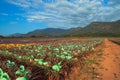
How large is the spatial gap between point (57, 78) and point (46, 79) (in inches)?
14.9

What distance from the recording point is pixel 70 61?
6570 millimetres

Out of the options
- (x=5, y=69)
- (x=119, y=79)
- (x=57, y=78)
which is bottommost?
(x=119, y=79)

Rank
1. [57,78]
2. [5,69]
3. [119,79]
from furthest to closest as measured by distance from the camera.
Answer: [119,79] < [57,78] < [5,69]

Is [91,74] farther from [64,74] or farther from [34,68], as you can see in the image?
[34,68]

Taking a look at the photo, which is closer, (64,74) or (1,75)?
(1,75)

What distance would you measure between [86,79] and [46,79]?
1.72 m

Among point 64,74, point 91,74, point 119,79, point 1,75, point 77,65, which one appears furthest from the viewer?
point 77,65

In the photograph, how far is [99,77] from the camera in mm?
5965

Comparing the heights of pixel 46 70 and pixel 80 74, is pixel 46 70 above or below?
above

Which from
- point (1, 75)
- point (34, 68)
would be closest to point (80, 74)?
point (34, 68)

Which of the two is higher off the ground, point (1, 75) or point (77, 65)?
point (1, 75)

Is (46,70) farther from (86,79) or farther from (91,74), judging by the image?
(91,74)

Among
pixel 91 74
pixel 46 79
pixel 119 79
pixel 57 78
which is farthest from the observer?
pixel 91 74

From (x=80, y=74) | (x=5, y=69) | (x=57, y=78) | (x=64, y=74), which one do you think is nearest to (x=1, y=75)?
(x=5, y=69)
